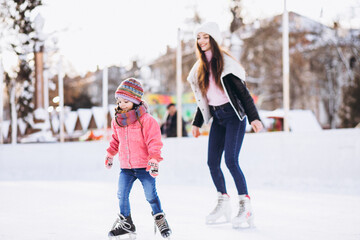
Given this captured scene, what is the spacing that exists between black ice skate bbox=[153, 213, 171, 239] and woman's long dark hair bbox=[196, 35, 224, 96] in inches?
40.5

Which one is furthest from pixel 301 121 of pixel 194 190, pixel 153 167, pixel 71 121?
pixel 153 167

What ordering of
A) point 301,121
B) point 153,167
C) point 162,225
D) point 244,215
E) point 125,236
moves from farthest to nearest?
point 301,121, point 244,215, point 125,236, point 162,225, point 153,167

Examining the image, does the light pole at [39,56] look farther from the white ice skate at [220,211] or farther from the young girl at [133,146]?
the young girl at [133,146]

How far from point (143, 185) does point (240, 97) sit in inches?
38.1

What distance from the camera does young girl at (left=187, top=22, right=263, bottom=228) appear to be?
11.9ft

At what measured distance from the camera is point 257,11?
1053 inches

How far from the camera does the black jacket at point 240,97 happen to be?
361 cm

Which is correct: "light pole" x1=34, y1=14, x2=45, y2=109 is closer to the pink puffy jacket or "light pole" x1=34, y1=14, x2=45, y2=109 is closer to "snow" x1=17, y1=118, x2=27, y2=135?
"snow" x1=17, y1=118, x2=27, y2=135

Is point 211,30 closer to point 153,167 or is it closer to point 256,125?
point 256,125

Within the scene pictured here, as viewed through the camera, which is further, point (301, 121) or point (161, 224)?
point (301, 121)

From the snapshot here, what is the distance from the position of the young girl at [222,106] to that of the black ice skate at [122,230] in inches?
27.9

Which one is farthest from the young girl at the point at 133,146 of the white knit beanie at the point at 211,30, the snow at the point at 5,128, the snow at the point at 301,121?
the snow at the point at 301,121

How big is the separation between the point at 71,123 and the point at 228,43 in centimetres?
910

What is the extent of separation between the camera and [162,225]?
3.03 metres
